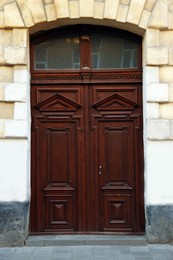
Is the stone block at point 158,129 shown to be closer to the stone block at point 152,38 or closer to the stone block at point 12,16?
the stone block at point 152,38

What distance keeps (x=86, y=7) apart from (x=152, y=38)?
1.20 meters

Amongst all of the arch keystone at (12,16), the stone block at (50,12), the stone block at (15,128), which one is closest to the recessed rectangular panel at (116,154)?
the stone block at (15,128)

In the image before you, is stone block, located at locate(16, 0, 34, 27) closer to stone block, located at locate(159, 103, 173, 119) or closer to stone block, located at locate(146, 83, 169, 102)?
stone block, located at locate(146, 83, 169, 102)

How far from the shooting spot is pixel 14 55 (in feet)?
24.2

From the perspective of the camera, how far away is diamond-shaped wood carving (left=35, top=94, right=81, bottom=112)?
7.84m

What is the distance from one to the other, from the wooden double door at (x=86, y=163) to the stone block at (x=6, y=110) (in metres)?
0.54

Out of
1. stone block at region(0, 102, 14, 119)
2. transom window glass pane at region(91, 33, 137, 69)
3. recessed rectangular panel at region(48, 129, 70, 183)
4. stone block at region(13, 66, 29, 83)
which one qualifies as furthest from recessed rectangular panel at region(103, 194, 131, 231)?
stone block at region(13, 66, 29, 83)

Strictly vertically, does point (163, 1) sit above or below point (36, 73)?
above

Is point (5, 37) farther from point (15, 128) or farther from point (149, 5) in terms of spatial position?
point (149, 5)

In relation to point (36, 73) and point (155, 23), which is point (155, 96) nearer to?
point (155, 23)

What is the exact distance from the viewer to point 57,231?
7.80 meters

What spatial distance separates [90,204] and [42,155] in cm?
119

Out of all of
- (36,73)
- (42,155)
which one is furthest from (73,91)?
(42,155)

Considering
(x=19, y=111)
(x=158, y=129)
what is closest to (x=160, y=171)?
(x=158, y=129)
